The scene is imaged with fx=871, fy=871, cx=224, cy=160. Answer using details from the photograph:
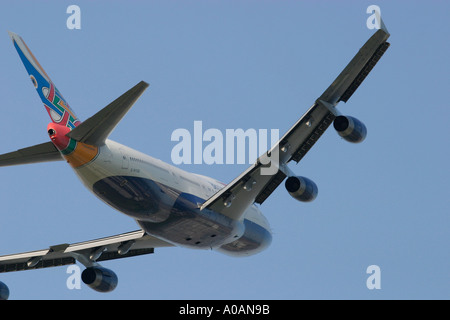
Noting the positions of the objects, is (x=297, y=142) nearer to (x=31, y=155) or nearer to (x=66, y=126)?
(x=66, y=126)

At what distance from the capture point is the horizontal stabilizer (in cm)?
3272

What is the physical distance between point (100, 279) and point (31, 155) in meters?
9.42

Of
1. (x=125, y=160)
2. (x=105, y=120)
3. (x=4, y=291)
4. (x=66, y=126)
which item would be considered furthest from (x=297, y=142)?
(x=4, y=291)

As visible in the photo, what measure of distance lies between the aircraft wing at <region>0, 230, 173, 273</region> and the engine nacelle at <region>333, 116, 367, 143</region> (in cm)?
1069

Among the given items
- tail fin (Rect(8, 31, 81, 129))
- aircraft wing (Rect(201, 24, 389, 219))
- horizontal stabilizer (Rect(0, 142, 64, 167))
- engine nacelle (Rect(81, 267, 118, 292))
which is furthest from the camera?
engine nacelle (Rect(81, 267, 118, 292))

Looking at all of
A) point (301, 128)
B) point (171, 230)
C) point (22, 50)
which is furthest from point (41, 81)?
point (301, 128)

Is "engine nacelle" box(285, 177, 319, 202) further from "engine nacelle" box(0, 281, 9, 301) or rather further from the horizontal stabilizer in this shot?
"engine nacelle" box(0, 281, 9, 301)

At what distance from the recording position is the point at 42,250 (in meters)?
42.3

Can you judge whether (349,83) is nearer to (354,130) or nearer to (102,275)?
(354,130)

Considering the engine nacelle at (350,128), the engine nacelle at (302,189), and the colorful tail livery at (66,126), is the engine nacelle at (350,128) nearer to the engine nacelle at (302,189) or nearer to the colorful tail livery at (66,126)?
the engine nacelle at (302,189)

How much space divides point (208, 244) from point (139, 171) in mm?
6390

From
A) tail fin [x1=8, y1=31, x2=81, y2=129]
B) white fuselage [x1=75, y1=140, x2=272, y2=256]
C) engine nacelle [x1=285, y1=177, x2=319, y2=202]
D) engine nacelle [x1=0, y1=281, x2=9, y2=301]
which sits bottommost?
engine nacelle [x1=0, y1=281, x2=9, y2=301]

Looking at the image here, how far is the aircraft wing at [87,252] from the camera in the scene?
4112 cm

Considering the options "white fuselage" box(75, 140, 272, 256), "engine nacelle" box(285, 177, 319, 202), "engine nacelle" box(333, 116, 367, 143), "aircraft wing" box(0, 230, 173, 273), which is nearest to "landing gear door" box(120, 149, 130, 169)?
"white fuselage" box(75, 140, 272, 256)
